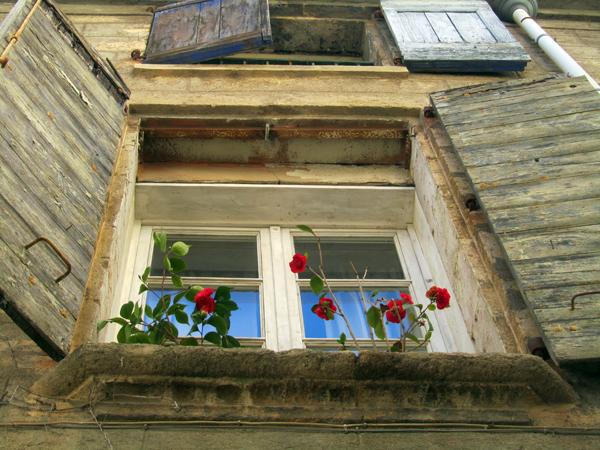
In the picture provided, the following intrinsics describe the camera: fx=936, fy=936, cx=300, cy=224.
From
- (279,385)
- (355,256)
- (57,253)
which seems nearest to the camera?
(279,385)

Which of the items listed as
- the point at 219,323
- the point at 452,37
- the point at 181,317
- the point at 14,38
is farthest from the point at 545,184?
the point at 452,37

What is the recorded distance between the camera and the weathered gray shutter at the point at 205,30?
21.6ft

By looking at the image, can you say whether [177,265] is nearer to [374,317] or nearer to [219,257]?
[374,317]

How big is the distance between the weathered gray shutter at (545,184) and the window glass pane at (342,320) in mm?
669

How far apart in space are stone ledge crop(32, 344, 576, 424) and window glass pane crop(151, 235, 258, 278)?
1653 millimetres

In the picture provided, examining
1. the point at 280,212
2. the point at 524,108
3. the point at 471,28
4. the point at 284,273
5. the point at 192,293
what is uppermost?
the point at 471,28

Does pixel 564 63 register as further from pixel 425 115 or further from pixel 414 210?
pixel 414 210

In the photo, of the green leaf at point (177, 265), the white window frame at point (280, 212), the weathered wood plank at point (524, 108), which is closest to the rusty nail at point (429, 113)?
the weathered wood plank at point (524, 108)

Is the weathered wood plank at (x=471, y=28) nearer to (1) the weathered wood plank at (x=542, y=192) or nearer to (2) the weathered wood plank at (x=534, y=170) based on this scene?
(2) the weathered wood plank at (x=534, y=170)

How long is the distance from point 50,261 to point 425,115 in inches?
111

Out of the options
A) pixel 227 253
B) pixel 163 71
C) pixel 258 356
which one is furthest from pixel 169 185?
pixel 258 356

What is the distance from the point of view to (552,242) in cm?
368

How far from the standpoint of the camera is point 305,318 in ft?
13.7

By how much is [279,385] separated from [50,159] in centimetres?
142
